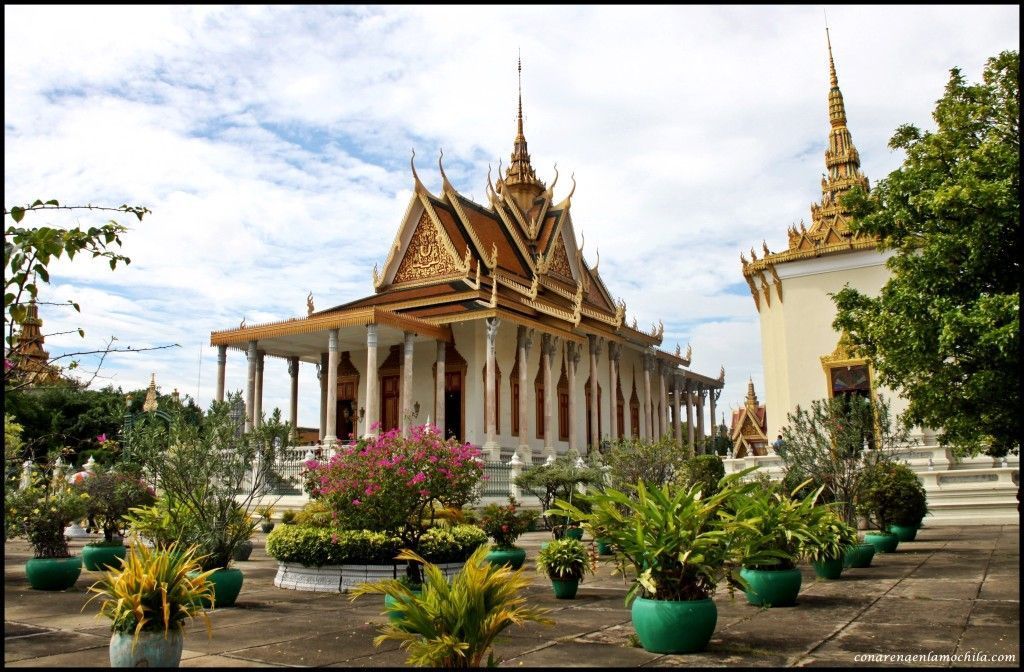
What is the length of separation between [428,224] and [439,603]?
26052 millimetres

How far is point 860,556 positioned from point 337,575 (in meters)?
6.67

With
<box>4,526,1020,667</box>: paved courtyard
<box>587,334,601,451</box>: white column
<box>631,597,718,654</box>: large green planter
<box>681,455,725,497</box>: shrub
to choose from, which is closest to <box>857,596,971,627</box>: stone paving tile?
<box>4,526,1020,667</box>: paved courtyard

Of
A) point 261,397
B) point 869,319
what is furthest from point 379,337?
point 869,319

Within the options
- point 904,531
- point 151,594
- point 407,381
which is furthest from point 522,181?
point 151,594

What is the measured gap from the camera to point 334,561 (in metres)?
9.98

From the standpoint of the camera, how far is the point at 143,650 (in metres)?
5.27

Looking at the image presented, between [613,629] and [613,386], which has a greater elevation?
[613,386]

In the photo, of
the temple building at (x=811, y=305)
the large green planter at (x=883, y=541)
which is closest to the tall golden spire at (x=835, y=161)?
the temple building at (x=811, y=305)

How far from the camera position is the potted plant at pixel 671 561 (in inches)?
231

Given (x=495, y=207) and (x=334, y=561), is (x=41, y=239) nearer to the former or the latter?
(x=334, y=561)

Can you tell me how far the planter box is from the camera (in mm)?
9945

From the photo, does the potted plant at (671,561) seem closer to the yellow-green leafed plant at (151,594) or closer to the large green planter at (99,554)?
the yellow-green leafed plant at (151,594)

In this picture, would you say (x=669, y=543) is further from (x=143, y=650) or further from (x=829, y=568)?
(x=829, y=568)

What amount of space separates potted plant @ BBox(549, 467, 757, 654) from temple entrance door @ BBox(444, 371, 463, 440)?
21.4m
